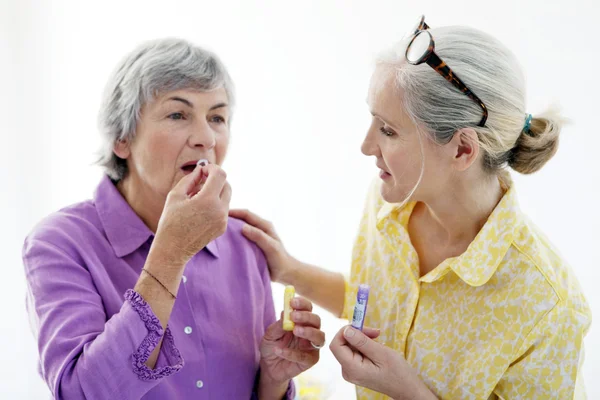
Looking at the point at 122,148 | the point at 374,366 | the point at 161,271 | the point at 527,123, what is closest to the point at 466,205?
the point at 527,123

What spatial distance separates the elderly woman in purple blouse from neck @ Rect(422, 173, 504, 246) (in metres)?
0.44

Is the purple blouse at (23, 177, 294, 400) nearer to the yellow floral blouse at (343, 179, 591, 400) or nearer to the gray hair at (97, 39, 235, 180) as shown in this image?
the gray hair at (97, 39, 235, 180)

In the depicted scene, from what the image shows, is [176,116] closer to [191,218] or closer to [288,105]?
[191,218]

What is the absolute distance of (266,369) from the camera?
1646mm

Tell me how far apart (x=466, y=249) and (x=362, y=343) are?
375 mm

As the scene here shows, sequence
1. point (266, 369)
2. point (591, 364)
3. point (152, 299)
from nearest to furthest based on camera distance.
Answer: point (152, 299) → point (266, 369) → point (591, 364)

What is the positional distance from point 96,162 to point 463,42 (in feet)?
3.18

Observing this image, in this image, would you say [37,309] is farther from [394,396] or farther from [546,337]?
[546,337]

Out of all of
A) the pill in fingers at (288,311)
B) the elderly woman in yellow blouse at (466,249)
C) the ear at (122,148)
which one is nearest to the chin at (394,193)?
the elderly woman in yellow blouse at (466,249)

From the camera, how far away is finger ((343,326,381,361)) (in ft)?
4.85

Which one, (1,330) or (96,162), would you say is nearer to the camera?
(96,162)

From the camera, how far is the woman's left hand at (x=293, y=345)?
5.17 ft

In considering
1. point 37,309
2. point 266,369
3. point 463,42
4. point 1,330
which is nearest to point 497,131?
point 463,42

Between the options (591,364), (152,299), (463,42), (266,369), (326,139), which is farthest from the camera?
(326,139)
